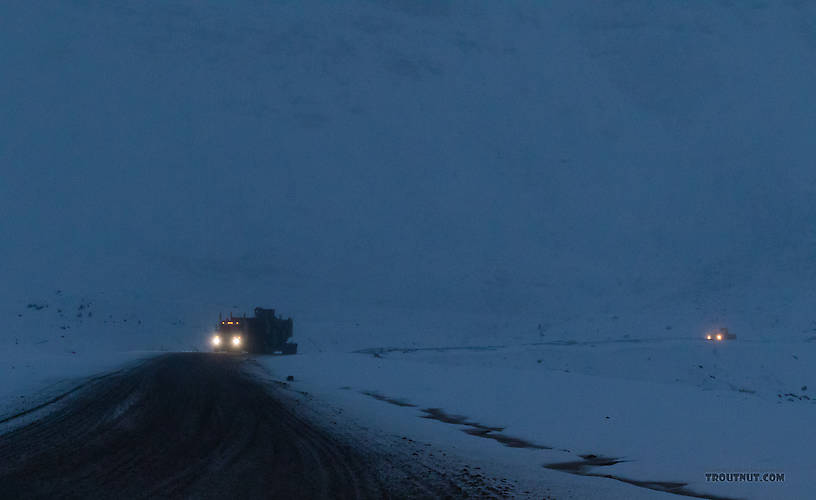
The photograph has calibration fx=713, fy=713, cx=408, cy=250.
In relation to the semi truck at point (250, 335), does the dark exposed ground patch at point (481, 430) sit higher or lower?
lower

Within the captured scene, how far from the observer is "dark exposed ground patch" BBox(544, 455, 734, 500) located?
26.7ft

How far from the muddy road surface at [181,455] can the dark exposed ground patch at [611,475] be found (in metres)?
2.54

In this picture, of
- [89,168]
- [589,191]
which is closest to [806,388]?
[589,191]

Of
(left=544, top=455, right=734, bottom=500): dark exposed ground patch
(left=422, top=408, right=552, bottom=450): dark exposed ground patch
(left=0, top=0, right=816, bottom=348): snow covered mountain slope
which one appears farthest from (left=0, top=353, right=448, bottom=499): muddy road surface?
(left=0, top=0, right=816, bottom=348): snow covered mountain slope

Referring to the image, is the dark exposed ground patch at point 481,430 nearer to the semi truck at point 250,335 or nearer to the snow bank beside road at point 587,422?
the snow bank beside road at point 587,422

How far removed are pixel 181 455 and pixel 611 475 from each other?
5547 millimetres

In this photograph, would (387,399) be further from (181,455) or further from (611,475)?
(611,475)

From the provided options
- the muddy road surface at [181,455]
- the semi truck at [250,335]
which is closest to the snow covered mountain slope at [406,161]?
the semi truck at [250,335]

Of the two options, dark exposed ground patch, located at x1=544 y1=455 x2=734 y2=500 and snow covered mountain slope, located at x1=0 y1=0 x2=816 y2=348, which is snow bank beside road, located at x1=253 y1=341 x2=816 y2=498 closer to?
dark exposed ground patch, located at x1=544 y1=455 x2=734 y2=500

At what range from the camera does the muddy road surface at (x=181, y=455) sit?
7.38 metres

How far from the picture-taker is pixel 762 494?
25.6 feet

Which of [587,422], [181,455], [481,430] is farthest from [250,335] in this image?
[181,455]

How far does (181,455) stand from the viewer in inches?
365

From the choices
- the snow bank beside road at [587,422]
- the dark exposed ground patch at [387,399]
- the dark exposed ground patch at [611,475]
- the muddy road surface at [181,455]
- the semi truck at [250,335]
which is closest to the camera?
the muddy road surface at [181,455]
